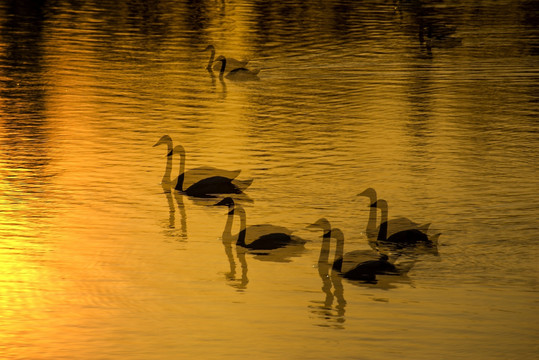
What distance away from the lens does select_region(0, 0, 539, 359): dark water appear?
571 inches

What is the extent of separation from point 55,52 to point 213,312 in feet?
97.4

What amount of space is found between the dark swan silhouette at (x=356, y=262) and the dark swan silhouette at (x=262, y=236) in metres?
0.65

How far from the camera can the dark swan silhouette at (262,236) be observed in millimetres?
17891

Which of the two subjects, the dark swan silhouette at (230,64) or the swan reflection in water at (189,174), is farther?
the dark swan silhouette at (230,64)

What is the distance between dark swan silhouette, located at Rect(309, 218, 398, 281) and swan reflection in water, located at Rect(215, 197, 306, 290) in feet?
1.89

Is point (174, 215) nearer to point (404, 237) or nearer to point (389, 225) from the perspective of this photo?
point (389, 225)

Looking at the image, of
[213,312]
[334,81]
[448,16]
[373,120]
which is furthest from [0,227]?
[448,16]

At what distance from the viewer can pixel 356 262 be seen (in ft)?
55.1

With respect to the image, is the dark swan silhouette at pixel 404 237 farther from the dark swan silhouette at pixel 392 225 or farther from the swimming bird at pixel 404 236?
the dark swan silhouette at pixel 392 225

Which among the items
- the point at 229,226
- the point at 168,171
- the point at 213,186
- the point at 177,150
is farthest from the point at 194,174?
the point at 229,226

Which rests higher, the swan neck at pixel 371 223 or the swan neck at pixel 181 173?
the swan neck at pixel 181 173

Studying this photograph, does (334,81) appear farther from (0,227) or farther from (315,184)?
(0,227)

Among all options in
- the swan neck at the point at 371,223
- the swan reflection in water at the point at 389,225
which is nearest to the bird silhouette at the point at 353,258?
the swan reflection in water at the point at 389,225

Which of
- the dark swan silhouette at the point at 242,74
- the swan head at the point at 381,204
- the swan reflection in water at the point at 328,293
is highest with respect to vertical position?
the dark swan silhouette at the point at 242,74
